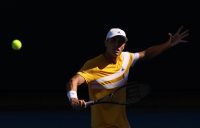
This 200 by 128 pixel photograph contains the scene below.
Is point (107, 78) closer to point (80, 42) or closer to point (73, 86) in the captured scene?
point (73, 86)

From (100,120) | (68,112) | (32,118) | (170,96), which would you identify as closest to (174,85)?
(170,96)

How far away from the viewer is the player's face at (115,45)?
486 cm

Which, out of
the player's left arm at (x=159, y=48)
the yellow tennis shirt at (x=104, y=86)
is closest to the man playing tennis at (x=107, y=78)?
the yellow tennis shirt at (x=104, y=86)

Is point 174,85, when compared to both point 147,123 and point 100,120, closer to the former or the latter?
point 147,123

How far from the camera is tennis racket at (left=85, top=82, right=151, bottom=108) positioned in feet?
15.8

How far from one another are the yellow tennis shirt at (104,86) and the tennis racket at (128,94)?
0.04 m

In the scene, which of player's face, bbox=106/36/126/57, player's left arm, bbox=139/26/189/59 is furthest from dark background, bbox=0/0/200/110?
player's face, bbox=106/36/126/57

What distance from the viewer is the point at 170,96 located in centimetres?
1049

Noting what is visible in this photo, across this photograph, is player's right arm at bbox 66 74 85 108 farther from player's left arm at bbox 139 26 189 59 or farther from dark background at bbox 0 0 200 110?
dark background at bbox 0 0 200 110

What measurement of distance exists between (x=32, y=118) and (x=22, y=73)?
5.63 feet

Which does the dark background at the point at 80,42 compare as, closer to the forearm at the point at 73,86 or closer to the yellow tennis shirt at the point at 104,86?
the yellow tennis shirt at the point at 104,86

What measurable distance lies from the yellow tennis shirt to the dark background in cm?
525

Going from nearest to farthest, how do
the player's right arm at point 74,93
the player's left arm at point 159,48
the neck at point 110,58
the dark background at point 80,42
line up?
1. the player's right arm at point 74,93
2. the neck at point 110,58
3. the player's left arm at point 159,48
4. the dark background at point 80,42

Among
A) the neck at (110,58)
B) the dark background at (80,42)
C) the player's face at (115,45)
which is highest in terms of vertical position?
the dark background at (80,42)
